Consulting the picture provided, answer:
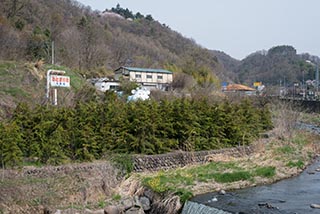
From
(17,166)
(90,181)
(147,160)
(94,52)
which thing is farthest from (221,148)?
(94,52)

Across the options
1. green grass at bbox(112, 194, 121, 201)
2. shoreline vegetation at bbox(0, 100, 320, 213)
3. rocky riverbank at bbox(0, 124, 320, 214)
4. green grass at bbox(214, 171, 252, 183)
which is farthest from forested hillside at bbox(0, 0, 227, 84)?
green grass at bbox(214, 171, 252, 183)

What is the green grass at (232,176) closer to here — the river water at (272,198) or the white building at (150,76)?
the river water at (272,198)

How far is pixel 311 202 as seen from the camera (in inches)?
366

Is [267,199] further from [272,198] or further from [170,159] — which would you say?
[170,159]

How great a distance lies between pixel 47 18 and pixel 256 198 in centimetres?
3437

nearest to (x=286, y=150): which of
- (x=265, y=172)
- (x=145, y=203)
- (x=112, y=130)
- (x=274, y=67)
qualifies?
(x=265, y=172)

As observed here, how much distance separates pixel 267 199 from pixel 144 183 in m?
3.18

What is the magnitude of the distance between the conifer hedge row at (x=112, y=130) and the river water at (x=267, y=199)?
3.14 metres

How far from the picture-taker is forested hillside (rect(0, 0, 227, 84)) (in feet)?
80.9

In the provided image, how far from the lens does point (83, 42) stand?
3838 centimetres

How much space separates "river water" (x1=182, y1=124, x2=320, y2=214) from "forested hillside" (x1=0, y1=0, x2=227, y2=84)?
1615 cm

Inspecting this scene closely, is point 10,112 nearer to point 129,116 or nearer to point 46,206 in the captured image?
point 129,116

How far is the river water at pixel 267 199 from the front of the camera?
868 cm

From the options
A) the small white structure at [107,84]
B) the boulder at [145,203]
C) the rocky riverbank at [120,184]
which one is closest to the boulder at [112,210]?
the rocky riverbank at [120,184]
